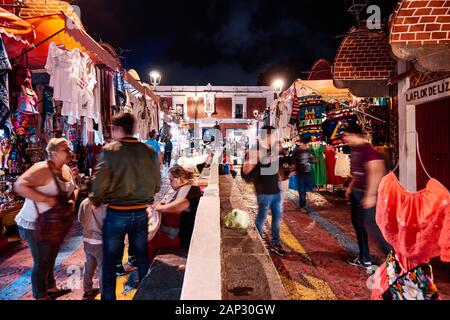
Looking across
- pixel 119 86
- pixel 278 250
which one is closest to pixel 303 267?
pixel 278 250

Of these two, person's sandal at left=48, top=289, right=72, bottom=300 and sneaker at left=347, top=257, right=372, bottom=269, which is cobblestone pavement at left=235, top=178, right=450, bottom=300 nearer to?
sneaker at left=347, top=257, right=372, bottom=269

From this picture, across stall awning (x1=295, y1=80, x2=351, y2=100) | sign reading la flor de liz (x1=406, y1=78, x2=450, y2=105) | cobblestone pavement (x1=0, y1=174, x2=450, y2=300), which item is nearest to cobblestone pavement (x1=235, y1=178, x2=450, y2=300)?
cobblestone pavement (x1=0, y1=174, x2=450, y2=300)

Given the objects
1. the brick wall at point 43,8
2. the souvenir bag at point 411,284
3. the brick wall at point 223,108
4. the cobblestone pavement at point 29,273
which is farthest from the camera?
the brick wall at point 223,108

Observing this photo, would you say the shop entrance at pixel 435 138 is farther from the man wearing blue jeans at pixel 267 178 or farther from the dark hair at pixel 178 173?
the dark hair at pixel 178 173

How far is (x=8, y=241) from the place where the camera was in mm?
5457

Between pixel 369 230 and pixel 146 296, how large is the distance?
305 cm

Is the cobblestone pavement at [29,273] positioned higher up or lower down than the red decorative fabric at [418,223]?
lower down

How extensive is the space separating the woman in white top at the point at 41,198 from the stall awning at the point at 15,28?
1.94 m

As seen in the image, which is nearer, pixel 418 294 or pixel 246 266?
pixel 418 294

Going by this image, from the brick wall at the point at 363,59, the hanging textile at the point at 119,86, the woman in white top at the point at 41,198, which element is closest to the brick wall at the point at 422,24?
the brick wall at the point at 363,59

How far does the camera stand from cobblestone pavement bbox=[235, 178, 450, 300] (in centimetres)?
360

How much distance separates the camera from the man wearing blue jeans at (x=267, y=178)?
4.90 m

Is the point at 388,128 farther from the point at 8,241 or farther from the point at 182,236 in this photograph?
the point at 8,241

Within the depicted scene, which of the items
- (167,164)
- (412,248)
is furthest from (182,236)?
(167,164)
